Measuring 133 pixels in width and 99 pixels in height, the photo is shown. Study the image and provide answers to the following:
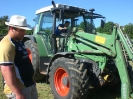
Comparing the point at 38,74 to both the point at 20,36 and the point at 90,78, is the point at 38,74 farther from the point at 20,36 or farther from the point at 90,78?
the point at 20,36

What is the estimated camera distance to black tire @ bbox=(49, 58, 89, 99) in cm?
466

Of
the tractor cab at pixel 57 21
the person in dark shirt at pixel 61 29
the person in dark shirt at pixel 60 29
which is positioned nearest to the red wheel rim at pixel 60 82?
the tractor cab at pixel 57 21

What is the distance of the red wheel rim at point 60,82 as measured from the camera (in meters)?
5.27

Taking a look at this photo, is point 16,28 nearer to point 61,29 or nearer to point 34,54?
point 61,29

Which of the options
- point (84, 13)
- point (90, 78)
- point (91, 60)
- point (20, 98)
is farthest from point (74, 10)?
point (20, 98)

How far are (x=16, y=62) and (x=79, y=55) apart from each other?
2985mm

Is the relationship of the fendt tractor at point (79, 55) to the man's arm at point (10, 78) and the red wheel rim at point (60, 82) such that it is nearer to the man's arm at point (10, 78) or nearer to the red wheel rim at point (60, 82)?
the red wheel rim at point (60, 82)

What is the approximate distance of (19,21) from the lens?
9.14 feet

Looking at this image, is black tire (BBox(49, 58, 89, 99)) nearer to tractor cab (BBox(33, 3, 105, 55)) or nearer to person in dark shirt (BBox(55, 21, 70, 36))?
tractor cab (BBox(33, 3, 105, 55))

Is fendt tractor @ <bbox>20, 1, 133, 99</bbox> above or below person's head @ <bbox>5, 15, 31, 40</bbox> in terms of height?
below

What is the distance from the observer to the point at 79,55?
5.57 metres

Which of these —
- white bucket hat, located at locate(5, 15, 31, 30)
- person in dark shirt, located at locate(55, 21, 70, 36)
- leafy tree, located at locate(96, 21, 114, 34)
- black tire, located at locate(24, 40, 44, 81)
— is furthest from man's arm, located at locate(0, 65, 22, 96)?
black tire, located at locate(24, 40, 44, 81)

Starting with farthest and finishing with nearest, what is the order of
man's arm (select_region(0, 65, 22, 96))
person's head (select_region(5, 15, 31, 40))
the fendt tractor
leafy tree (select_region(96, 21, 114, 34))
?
leafy tree (select_region(96, 21, 114, 34)) < the fendt tractor < person's head (select_region(5, 15, 31, 40)) < man's arm (select_region(0, 65, 22, 96))

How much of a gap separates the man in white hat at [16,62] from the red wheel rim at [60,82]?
2231mm
